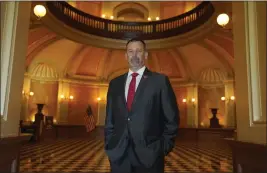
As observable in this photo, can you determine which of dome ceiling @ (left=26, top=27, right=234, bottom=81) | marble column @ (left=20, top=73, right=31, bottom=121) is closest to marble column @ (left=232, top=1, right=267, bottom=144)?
dome ceiling @ (left=26, top=27, right=234, bottom=81)

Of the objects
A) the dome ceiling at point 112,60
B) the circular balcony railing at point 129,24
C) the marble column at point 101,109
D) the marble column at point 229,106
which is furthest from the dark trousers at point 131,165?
the marble column at point 101,109

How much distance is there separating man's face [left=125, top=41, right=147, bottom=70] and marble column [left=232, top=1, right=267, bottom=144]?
106 centimetres

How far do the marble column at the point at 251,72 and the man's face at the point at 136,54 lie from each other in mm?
1057

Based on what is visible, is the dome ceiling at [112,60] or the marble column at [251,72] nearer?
the marble column at [251,72]

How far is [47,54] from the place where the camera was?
16.1 meters

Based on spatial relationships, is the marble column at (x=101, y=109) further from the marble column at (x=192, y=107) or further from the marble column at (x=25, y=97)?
the marble column at (x=192, y=107)

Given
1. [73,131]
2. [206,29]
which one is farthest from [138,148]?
[73,131]

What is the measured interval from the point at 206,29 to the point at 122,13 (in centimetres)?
867

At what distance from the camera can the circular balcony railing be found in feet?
40.8

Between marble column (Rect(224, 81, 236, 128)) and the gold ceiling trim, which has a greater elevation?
the gold ceiling trim

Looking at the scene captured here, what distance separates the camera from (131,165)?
197cm

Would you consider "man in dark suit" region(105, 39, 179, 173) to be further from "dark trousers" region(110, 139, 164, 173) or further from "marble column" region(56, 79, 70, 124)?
"marble column" region(56, 79, 70, 124)

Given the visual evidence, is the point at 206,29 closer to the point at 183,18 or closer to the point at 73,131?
the point at 183,18

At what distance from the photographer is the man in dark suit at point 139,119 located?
195 centimetres
